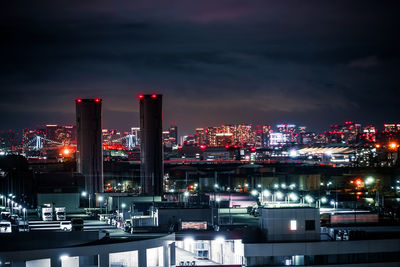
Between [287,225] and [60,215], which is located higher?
[287,225]

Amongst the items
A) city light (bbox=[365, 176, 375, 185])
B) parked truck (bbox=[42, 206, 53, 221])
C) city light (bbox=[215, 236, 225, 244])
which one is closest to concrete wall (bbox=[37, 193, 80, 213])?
parked truck (bbox=[42, 206, 53, 221])

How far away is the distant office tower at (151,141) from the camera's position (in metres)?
34.8

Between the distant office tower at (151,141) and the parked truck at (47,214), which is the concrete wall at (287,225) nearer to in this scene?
the parked truck at (47,214)

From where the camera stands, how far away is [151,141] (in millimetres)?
34938

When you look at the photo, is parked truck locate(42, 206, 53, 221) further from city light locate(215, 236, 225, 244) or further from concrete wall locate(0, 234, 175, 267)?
city light locate(215, 236, 225, 244)

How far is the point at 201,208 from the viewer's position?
18891mm

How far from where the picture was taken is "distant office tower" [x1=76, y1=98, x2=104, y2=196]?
117 feet

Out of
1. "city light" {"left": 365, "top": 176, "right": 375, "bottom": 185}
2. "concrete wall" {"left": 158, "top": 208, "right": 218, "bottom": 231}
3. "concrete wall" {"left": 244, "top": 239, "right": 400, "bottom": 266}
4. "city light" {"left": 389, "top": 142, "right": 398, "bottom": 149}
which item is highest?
"city light" {"left": 389, "top": 142, "right": 398, "bottom": 149}

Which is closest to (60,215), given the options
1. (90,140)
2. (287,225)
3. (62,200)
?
(62,200)

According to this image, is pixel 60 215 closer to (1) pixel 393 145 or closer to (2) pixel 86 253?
(2) pixel 86 253

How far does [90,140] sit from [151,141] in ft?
11.4

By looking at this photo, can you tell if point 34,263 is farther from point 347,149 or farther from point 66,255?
point 347,149

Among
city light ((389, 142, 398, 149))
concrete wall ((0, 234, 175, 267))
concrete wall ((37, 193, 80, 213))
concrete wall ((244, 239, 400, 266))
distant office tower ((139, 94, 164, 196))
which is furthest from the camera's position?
city light ((389, 142, 398, 149))

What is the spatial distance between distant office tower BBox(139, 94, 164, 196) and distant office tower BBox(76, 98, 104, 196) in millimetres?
2567
